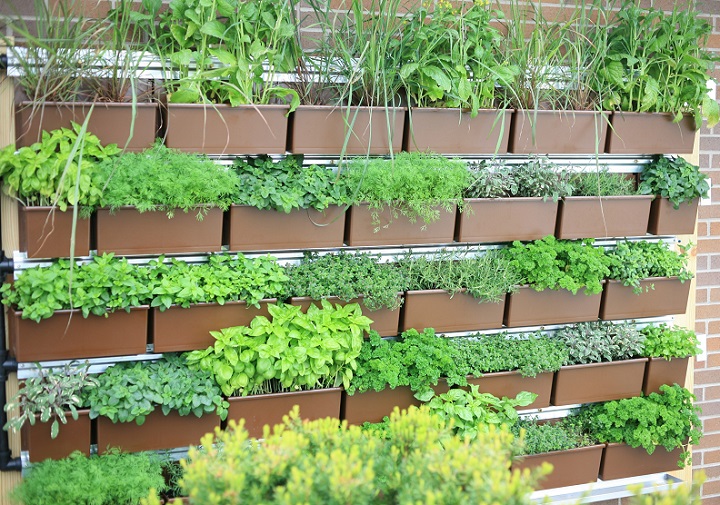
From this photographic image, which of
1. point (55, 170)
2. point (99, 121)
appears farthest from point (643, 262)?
point (55, 170)

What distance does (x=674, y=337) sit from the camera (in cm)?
333

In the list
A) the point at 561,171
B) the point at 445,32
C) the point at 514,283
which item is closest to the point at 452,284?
the point at 514,283

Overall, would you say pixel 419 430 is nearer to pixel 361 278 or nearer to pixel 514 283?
pixel 361 278

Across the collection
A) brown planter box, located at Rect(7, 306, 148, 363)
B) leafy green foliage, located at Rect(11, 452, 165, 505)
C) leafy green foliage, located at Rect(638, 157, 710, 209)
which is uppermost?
leafy green foliage, located at Rect(638, 157, 710, 209)

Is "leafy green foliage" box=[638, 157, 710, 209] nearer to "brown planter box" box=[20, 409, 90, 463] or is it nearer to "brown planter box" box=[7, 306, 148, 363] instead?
"brown planter box" box=[7, 306, 148, 363]

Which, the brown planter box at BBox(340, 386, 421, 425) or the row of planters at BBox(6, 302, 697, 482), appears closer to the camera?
the row of planters at BBox(6, 302, 697, 482)

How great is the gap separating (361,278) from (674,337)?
146 cm

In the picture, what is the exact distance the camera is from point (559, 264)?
10.1 ft

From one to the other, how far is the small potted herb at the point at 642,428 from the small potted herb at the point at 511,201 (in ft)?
2.71

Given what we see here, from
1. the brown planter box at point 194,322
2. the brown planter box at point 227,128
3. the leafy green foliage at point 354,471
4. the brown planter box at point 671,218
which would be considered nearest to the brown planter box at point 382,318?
the brown planter box at point 194,322

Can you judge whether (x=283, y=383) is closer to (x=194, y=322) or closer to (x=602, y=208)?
(x=194, y=322)

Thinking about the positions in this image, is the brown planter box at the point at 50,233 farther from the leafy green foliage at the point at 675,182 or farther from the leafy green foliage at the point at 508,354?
the leafy green foliage at the point at 675,182

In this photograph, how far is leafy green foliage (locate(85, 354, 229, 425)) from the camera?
2.54m

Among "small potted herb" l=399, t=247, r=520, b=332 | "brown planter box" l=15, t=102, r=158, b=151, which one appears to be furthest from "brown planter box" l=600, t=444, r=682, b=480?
"brown planter box" l=15, t=102, r=158, b=151
